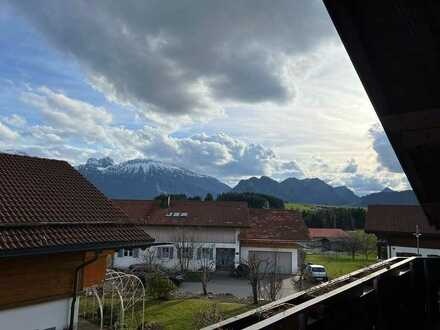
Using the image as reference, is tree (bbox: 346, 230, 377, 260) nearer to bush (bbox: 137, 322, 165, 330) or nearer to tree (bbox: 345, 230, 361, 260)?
tree (bbox: 345, 230, 361, 260)

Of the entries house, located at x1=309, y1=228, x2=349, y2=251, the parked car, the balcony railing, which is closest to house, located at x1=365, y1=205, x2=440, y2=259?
the parked car

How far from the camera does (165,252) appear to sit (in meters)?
32.8

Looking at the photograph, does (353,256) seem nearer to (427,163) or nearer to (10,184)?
(10,184)

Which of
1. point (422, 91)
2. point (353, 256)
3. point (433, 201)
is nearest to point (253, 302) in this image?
point (433, 201)

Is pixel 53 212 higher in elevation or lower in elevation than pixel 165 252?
higher

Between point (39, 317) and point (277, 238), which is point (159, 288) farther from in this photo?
point (277, 238)

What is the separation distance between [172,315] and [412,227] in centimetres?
1587

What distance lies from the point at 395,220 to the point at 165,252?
1757 cm

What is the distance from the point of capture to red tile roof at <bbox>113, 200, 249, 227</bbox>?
34.4 meters

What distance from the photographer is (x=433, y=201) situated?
359 centimetres

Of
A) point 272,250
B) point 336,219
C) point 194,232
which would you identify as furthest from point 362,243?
point 336,219

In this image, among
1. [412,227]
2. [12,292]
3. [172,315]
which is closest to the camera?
[12,292]

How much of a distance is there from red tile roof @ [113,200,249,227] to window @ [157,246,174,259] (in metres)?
2.26

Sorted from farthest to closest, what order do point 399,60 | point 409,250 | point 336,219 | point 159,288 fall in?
point 336,219, point 409,250, point 159,288, point 399,60
